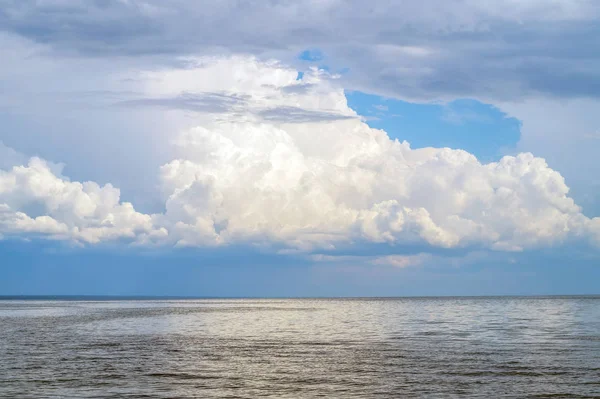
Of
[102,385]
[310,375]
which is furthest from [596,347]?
[102,385]

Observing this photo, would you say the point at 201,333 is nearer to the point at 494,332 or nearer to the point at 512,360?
the point at 494,332

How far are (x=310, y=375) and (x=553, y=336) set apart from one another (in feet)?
125

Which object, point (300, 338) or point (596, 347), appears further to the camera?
point (300, 338)

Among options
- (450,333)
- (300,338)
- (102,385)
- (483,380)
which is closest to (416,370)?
(483,380)

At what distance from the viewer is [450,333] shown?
77.9 meters

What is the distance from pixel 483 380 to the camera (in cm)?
4166

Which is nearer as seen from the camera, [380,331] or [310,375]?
[310,375]

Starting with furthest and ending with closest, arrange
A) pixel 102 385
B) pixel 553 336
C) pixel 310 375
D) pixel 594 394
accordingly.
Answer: pixel 553 336
pixel 310 375
pixel 102 385
pixel 594 394

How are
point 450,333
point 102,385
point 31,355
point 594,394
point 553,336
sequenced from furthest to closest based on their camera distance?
point 450,333, point 553,336, point 31,355, point 102,385, point 594,394

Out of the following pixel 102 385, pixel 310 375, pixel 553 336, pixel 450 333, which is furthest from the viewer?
pixel 450 333

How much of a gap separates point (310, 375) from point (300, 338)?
29523 mm

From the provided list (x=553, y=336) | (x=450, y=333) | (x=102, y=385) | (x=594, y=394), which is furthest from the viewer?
(x=450, y=333)

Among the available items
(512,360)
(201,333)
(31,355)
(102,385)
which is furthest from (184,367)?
(201,333)

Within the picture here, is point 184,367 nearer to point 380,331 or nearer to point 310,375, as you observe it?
point 310,375
